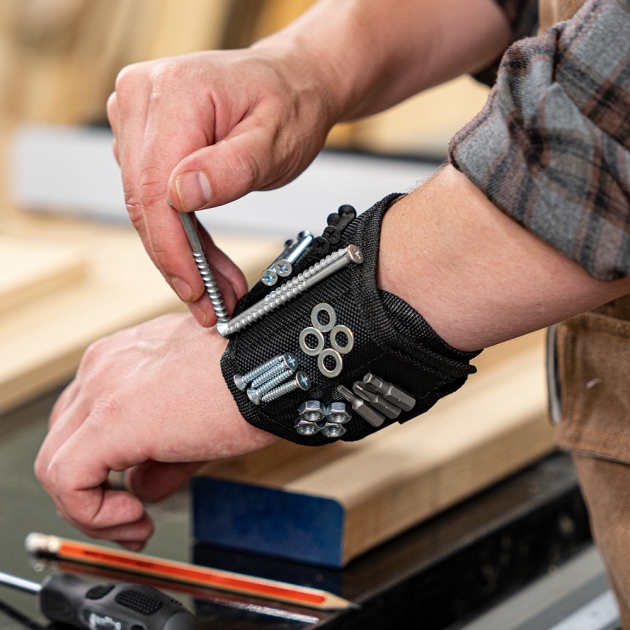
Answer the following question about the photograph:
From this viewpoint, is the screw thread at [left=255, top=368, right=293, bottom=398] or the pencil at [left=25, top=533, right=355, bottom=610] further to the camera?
the pencil at [left=25, top=533, right=355, bottom=610]

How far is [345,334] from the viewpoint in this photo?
1.99 feet

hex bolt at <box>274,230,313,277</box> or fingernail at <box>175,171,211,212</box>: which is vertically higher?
fingernail at <box>175,171,211,212</box>

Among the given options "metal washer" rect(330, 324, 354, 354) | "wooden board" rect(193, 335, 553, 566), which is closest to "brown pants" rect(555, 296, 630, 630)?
"wooden board" rect(193, 335, 553, 566)

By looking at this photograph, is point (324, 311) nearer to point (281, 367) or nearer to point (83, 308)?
point (281, 367)

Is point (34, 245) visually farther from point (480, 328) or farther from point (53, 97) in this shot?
point (480, 328)

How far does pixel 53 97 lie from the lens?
7.11 feet

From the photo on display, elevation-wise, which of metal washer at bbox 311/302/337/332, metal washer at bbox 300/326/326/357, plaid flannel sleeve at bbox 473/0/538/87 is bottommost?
metal washer at bbox 300/326/326/357

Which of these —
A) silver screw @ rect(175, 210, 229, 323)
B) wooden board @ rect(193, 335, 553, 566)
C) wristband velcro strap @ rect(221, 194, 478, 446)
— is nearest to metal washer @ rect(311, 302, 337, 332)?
wristband velcro strap @ rect(221, 194, 478, 446)

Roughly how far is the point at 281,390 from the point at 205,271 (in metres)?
0.13

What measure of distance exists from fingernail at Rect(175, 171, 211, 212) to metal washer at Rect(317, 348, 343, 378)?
146 millimetres

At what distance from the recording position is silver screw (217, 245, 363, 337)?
24.0 inches

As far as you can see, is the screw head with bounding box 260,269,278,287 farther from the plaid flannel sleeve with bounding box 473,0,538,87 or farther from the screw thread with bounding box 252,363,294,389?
the plaid flannel sleeve with bounding box 473,0,538,87

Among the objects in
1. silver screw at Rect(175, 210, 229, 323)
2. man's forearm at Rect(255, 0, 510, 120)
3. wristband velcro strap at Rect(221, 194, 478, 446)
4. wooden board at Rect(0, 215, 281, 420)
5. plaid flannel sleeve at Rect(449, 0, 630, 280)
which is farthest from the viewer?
wooden board at Rect(0, 215, 281, 420)

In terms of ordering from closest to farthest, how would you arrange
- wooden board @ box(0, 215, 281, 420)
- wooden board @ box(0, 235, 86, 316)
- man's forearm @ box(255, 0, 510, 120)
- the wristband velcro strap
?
the wristband velcro strap < man's forearm @ box(255, 0, 510, 120) < wooden board @ box(0, 215, 281, 420) < wooden board @ box(0, 235, 86, 316)
